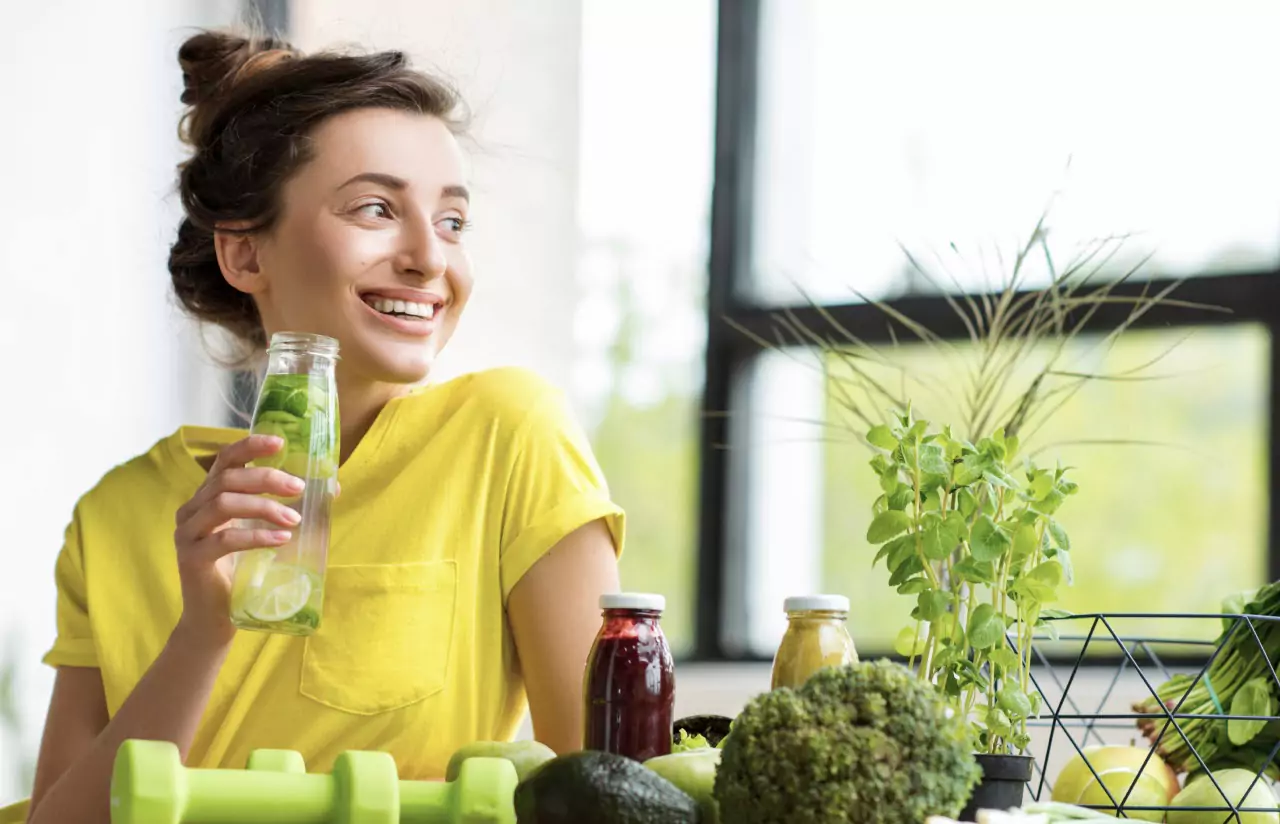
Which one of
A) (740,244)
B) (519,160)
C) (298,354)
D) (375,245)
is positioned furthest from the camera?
(740,244)

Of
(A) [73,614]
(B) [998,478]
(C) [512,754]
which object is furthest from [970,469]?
(A) [73,614]

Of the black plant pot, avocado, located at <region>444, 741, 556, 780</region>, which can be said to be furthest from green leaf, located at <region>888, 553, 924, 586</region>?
avocado, located at <region>444, 741, 556, 780</region>

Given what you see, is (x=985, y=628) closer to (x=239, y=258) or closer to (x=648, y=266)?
(x=239, y=258)

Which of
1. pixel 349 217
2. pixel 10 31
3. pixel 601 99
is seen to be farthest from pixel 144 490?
pixel 601 99

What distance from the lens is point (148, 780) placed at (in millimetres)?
690

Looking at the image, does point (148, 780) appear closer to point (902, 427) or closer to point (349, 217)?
point (902, 427)

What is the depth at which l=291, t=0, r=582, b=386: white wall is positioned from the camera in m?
3.00

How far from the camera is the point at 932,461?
Answer: 0.91m

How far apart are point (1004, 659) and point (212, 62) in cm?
117

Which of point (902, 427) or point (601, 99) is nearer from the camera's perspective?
point (902, 427)

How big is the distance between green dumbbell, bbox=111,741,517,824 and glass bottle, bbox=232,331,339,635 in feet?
0.83

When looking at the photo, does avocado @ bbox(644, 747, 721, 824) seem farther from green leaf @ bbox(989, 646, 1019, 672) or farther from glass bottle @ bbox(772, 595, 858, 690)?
green leaf @ bbox(989, 646, 1019, 672)

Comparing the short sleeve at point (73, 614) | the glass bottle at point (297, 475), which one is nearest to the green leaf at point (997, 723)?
the glass bottle at point (297, 475)

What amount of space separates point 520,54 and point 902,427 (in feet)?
7.75
